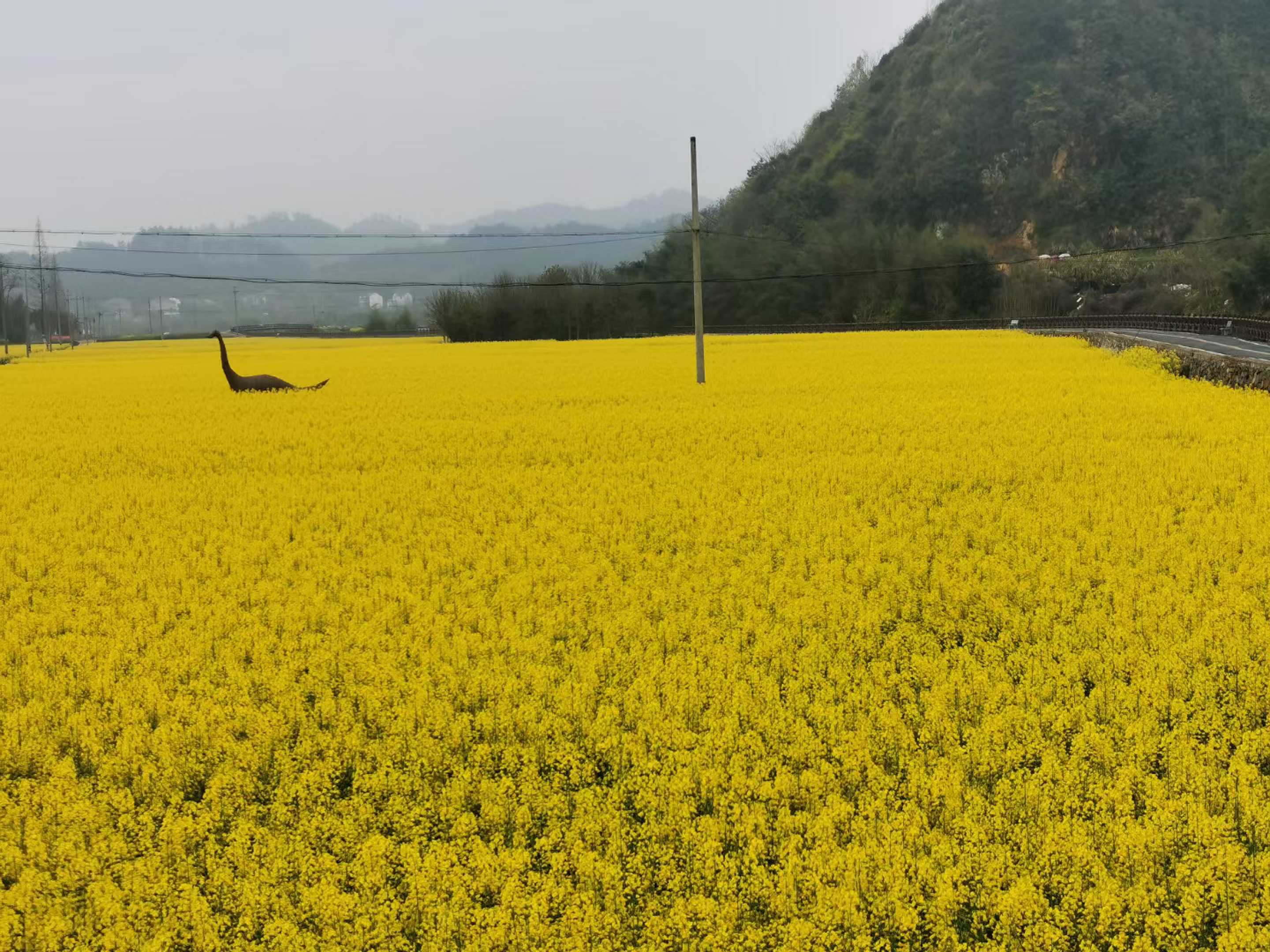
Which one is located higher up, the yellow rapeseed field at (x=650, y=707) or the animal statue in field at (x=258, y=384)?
the animal statue in field at (x=258, y=384)

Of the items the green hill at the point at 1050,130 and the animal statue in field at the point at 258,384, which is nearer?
the animal statue in field at the point at 258,384

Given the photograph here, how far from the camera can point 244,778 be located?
19.2 ft

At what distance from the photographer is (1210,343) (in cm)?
4006

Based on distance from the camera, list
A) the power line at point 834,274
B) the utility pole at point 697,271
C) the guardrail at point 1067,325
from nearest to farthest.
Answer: the utility pole at point 697,271, the guardrail at point 1067,325, the power line at point 834,274

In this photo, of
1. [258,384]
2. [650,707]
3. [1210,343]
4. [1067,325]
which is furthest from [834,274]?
[650,707]

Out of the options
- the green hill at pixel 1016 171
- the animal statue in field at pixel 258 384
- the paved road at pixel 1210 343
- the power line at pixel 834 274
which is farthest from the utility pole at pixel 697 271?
the green hill at pixel 1016 171

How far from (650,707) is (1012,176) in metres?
110

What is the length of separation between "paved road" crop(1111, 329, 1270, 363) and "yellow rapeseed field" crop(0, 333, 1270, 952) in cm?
2149

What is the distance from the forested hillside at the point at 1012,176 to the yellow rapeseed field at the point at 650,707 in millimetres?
68646

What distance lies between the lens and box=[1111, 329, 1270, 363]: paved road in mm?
33312

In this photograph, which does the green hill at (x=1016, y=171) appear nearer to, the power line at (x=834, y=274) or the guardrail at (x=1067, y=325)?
the power line at (x=834, y=274)

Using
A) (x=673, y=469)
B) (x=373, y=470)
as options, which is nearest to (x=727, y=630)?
(x=673, y=469)

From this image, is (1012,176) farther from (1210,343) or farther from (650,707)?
(650,707)

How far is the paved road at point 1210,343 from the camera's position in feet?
109
